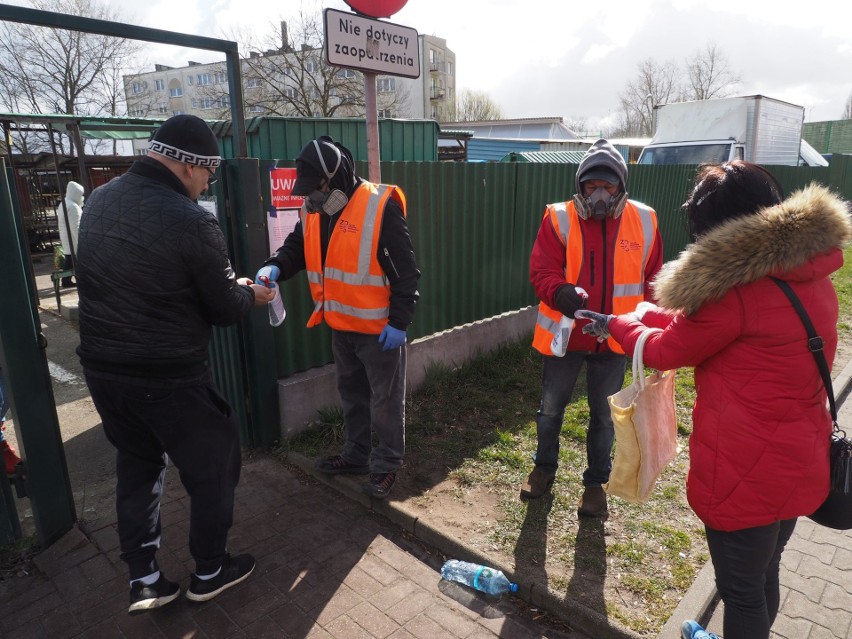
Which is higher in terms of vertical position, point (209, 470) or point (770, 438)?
point (770, 438)

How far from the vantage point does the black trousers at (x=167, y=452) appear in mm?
2352

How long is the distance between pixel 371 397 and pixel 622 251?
5.63 ft

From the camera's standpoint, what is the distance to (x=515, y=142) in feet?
65.9

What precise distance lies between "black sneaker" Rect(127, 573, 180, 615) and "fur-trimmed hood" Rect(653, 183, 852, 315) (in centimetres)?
246

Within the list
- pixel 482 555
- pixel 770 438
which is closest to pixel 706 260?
pixel 770 438

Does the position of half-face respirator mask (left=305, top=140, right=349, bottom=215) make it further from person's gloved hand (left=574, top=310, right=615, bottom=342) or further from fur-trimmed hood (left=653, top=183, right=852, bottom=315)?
fur-trimmed hood (left=653, top=183, right=852, bottom=315)

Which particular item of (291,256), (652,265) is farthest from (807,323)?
(291,256)

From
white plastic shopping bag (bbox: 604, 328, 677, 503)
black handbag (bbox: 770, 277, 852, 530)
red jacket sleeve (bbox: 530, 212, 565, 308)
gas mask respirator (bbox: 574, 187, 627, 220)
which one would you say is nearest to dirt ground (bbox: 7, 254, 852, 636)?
white plastic shopping bag (bbox: 604, 328, 677, 503)

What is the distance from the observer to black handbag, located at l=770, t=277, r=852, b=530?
1.76m

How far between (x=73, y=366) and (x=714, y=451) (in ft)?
20.5

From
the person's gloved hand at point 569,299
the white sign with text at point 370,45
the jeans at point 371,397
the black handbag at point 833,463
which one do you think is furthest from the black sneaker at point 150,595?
the white sign with text at point 370,45

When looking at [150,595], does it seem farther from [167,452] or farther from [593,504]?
[593,504]

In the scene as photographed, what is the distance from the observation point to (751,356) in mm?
1808

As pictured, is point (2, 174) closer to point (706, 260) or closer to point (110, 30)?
point (110, 30)
